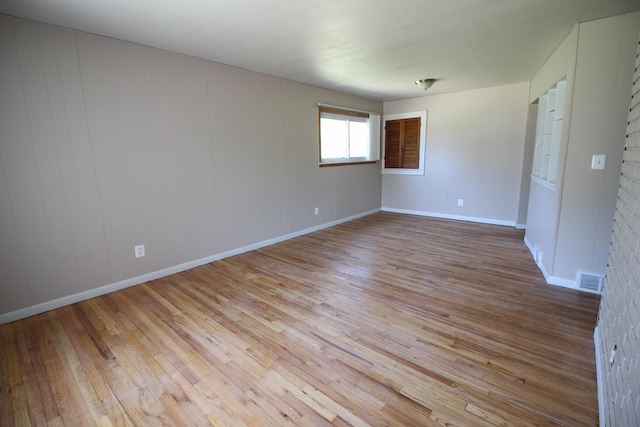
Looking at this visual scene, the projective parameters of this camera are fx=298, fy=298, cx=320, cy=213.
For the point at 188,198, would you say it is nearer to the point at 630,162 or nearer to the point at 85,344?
the point at 85,344

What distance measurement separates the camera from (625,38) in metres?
2.34

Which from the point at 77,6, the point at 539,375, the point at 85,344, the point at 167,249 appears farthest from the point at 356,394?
the point at 77,6

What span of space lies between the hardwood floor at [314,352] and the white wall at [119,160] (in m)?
0.38

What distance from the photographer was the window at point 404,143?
19.4 feet

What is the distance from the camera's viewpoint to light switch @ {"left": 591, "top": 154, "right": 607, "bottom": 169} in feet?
8.25

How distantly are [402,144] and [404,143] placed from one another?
0.15 feet

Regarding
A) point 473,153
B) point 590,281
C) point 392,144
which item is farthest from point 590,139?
point 392,144

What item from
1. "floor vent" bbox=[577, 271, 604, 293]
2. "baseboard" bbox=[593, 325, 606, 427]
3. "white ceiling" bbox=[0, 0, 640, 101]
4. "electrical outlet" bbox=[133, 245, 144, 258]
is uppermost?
"white ceiling" bbox=[0, 0, 640, 101]

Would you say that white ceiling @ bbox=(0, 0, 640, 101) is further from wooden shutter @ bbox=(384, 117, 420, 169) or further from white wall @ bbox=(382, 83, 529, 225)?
wooden shutter @ bbox=(384, 117, 420, 169)

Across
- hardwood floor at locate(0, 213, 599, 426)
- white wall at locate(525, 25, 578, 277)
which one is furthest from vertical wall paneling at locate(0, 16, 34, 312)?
white wall at locate(525, 25, 578, 277)

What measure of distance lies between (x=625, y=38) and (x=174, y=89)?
4.02m

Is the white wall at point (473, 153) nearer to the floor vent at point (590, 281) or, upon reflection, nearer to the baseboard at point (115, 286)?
the floor vent at point (590, 281)

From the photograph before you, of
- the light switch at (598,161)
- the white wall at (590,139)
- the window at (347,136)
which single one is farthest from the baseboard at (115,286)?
the light switch at (598,161)

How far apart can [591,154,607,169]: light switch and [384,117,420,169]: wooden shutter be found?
3520mm
